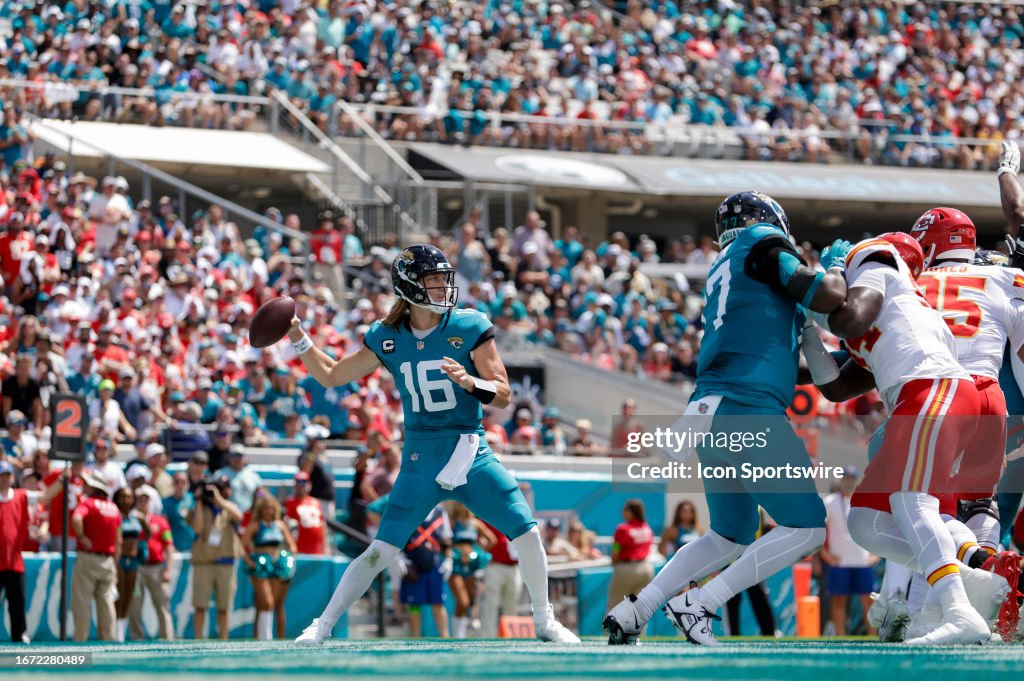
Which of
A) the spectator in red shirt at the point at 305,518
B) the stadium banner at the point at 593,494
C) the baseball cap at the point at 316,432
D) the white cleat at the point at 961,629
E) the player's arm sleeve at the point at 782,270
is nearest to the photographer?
the white cleat at the point at 961,629

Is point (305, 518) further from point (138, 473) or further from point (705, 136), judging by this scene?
point (705, 136)

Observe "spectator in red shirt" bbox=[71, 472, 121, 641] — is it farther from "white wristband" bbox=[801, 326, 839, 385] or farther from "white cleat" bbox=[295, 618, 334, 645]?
"white wristband" bbox=[801, 326, 839, 385]

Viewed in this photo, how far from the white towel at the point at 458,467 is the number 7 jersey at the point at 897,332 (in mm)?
1820

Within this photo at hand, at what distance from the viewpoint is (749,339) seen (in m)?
7.27

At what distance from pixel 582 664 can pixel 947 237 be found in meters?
3.71

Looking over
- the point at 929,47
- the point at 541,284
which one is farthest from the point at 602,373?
the point at 929,47

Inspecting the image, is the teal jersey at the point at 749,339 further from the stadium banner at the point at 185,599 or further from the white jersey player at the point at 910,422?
the stadium banner at the point at 185,599

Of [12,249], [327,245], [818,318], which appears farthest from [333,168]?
[818,318]

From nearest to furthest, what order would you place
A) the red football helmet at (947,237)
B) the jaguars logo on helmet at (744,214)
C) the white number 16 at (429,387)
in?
the jaguars logo on helmet at (744,214) → the white number 16 at (429,387) → the red football helmet at (947,237)

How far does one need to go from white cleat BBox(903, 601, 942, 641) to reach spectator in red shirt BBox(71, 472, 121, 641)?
836cm

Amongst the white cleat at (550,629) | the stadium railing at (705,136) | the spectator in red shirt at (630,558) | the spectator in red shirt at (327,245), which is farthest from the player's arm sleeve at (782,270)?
the stadium railing at (705,136)

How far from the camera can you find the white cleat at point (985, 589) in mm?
6805

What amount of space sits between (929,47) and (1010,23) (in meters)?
3.23

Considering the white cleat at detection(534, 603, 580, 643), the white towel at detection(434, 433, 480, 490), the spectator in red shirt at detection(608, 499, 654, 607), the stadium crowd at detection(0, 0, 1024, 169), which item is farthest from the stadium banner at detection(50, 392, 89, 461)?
the stadium crowd at detection(0, 0, 1024, 169)
